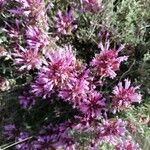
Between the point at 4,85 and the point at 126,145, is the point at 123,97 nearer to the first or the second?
the point at 126,145

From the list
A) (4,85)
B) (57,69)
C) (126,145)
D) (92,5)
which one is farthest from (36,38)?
(126,145)

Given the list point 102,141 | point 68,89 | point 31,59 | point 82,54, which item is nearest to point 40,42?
point 31,59

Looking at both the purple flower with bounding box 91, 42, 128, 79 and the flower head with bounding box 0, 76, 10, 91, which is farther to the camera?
the flower head with bounding box 0, 76, 10, 91

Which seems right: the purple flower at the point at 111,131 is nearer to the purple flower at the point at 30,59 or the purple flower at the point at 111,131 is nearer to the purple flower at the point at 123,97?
the purple flower at the point at 123,97

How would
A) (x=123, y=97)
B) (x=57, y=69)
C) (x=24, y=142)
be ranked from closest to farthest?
(x=57, y=69) < (x=123, y=97) < (x=24, y=142)

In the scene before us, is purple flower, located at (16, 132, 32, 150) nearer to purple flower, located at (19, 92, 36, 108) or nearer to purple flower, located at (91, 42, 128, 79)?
purple flower, located at (19, 92, 36, 108)

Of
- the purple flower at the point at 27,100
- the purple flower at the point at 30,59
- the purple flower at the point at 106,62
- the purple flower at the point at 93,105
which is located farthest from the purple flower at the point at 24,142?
the purple flower at the point at 106,62

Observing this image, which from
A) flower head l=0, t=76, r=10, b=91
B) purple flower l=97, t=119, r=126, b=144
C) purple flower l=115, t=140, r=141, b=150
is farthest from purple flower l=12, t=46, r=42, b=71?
purple flower l=115, t=140, r=141, b=150
